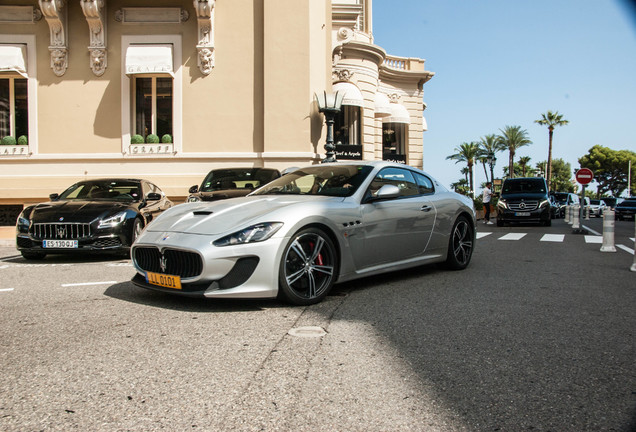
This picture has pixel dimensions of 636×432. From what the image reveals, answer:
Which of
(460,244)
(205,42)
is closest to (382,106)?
(205,42)

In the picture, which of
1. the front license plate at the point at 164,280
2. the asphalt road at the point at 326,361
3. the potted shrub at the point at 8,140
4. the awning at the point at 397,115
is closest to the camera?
the asphalt road at the point at 326,361

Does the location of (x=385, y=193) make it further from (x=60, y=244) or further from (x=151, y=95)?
(x=151, y=95)

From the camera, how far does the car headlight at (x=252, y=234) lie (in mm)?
4473

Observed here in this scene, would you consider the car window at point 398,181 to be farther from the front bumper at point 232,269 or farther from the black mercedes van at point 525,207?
the black mercedes van at point 525,207

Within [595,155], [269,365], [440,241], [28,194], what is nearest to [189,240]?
[269,365]

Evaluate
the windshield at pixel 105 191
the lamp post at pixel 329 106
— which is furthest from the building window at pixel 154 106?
the windshield at pixel 105 191

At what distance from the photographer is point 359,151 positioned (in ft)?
84.5

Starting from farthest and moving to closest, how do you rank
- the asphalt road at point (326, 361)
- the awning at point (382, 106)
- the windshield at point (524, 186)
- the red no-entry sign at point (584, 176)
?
the awning at point (382, 106) → the windshield at point (524, 186) → the red no-entry sign at point (584, 176) → the asphalt road at point (326, 361)

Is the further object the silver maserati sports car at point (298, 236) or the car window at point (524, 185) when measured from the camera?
the car window at point (524, 185)

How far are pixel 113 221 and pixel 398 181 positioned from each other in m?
4.33

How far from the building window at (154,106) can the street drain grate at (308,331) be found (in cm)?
1495

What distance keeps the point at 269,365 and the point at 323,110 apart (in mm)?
14394

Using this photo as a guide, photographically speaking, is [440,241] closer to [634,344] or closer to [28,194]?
[634,344]

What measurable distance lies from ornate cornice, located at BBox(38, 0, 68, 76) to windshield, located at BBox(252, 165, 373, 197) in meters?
14.1
